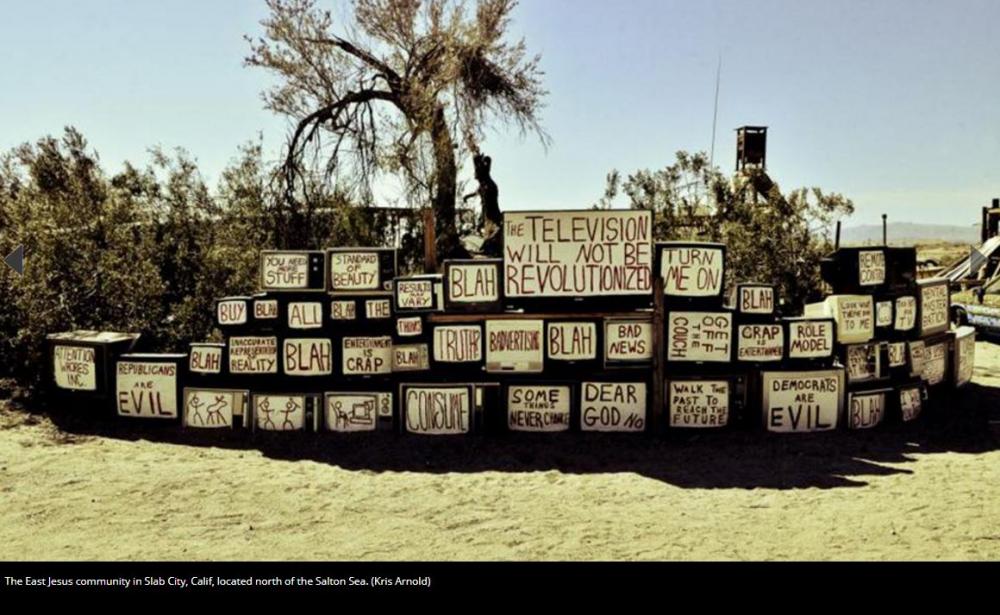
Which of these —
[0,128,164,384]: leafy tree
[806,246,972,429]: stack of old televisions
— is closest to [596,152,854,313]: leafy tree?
[806,246,972,429]: stack of old televisions

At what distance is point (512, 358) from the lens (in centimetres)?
805

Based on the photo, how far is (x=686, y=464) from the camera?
7219 mm

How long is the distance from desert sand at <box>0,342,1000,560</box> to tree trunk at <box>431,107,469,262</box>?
6913mm

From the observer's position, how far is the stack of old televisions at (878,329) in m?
8.38

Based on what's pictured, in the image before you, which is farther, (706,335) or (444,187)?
(444,187)

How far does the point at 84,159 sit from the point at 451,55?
7965mm

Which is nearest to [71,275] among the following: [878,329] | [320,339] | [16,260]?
[16,260]

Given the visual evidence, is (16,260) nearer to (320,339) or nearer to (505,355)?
(320,339)

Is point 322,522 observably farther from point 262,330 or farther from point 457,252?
point 457,252

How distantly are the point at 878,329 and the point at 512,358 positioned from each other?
4.17 meters

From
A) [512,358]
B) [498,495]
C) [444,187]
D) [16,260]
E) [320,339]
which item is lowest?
[498,495]

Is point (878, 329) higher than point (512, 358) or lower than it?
higher

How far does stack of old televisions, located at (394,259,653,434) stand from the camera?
315 inches
